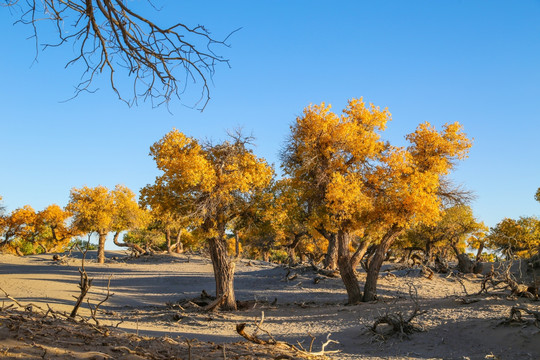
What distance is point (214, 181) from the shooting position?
48.8 feet

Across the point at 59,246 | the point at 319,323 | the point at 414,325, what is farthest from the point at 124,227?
the point at 414,325

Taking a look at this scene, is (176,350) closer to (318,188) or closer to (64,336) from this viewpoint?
(64,336)

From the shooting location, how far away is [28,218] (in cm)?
4447

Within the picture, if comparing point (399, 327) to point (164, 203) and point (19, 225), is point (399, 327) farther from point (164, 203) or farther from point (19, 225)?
point (19, 225)

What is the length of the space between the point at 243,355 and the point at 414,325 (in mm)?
5907

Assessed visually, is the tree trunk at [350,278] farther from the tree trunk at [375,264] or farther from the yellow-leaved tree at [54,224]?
the yellow-leaved tree at [54,224]

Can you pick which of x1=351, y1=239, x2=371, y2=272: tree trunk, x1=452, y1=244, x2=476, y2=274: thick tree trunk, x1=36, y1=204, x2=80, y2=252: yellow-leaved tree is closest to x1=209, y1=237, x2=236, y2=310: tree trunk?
x1=351, y1=239, x2=371, y2=272: tree trunk

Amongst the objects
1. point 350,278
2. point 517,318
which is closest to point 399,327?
point 517,318

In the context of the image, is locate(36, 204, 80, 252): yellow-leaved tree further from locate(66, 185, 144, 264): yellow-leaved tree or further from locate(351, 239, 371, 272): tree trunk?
locate(351, 239, 371, 272): tree trunk

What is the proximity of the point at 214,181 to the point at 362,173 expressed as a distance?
5.99 metres

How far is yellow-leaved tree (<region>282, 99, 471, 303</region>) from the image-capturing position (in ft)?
50.5

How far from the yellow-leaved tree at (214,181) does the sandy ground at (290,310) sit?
7.56 ft

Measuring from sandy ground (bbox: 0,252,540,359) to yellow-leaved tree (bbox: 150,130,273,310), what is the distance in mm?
2304

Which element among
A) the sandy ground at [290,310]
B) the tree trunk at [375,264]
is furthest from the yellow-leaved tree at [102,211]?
the tree trunk at [375,264]
